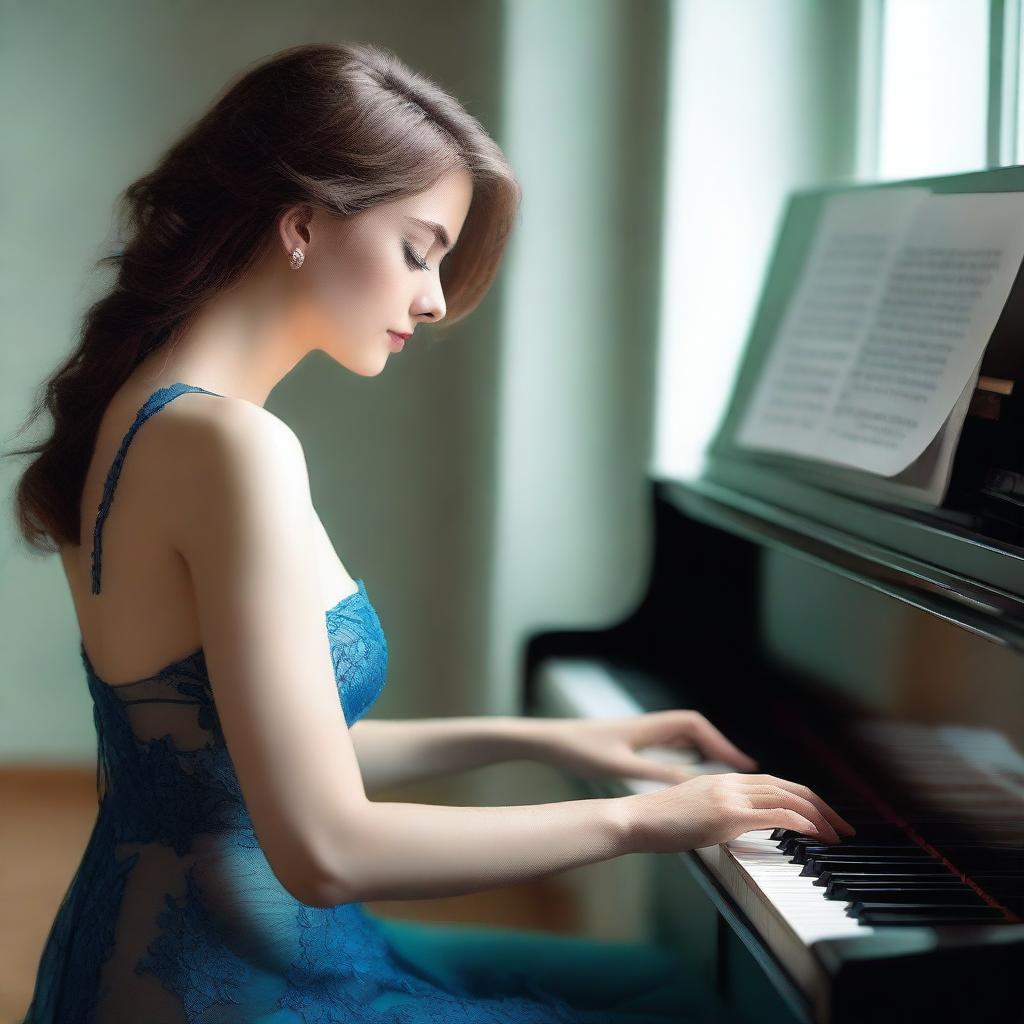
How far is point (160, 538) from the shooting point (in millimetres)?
1091

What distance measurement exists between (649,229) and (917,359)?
1.26 m

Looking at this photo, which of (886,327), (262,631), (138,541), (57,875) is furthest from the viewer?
(57,875)

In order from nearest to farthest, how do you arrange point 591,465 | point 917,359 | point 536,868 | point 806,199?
point 536,868 → point 917,359 → point 806,199 → point 591,465

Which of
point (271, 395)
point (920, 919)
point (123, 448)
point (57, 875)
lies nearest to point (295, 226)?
point (123, 448)

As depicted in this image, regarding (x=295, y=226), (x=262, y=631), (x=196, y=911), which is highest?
(x=295, y=226)

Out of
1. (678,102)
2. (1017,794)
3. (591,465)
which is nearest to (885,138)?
(678,102)

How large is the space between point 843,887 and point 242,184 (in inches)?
36.0

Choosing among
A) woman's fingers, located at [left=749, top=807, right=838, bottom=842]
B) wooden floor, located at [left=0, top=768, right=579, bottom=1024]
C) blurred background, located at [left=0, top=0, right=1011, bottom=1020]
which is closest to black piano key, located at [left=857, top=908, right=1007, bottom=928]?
Answer: woman's fingers, located at [left=749, top=807, right=838, bottom=842]

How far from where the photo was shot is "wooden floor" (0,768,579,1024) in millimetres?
2635

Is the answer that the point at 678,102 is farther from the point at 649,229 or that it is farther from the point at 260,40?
the point at 260,40

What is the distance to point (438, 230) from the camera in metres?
1.30

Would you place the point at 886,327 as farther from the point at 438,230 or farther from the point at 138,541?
the point at 138,541

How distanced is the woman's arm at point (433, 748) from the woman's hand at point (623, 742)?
0.08ft

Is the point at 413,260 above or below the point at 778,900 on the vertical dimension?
above
